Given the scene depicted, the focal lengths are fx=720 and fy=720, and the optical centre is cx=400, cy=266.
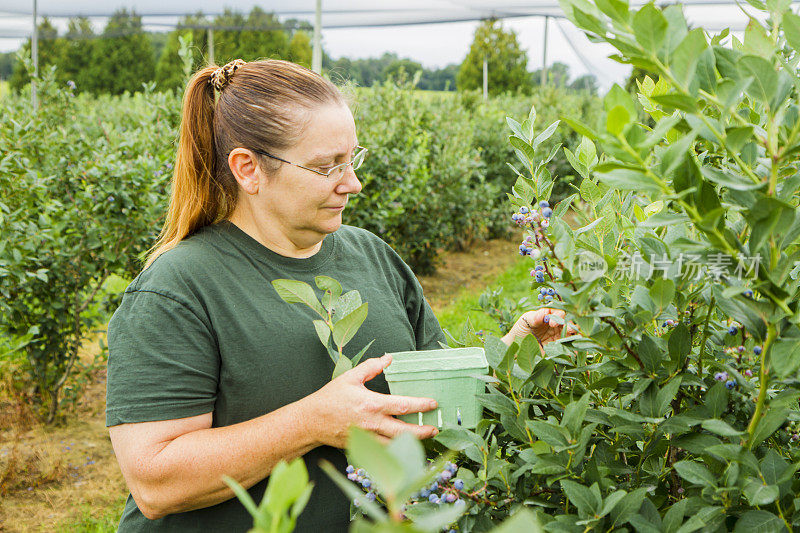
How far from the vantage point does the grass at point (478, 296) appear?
6284 mm

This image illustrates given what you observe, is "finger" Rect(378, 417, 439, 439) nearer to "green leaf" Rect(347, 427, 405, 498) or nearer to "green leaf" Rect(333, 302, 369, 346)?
"green leaf" Rect(333, 302, 369, 346)

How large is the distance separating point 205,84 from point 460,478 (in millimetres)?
1347

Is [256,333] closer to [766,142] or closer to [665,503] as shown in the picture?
[665,503]

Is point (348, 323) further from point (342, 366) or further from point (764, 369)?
point (764, 369)

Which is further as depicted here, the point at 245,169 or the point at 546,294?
the point at 245,169

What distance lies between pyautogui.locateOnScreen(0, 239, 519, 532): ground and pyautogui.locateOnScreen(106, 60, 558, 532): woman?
87.2 inches

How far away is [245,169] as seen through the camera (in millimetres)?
1752

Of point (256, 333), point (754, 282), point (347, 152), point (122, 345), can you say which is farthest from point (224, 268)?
point (754, 282)

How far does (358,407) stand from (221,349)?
42 cm

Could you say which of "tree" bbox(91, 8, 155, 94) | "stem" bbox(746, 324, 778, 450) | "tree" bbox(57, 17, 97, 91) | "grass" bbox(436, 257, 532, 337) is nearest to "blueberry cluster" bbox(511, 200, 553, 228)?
"stem" bbox(746, 324, 778, 450)

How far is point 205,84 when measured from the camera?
74.5 inches

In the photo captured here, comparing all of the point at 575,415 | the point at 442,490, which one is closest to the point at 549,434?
the point at 575,415

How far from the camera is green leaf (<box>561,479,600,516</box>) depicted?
85 centimetres

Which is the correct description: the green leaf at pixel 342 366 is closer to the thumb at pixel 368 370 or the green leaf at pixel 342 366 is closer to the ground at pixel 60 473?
the thumb at pixel 368 370
